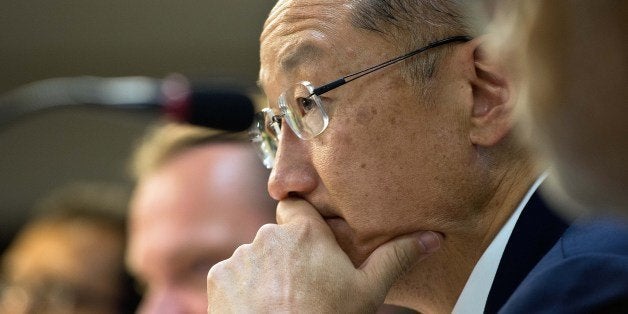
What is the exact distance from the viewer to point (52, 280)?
4.39 meters

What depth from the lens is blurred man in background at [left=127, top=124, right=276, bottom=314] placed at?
3.47 m

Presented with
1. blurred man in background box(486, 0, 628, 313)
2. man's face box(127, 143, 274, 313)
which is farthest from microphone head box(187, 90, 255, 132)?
blurred man in background box(486, 0, 628, 313)

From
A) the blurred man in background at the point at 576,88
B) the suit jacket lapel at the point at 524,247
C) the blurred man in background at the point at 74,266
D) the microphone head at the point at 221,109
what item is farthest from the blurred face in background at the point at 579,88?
the blurred man in background at the point at 74,266

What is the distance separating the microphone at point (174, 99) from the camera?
10.1ft

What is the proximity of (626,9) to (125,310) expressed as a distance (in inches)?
137

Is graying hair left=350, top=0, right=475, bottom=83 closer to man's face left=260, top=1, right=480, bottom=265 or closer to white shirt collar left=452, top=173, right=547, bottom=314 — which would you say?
man's face left=260, top=1, right=480, bottom=265

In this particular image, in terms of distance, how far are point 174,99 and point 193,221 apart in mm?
608

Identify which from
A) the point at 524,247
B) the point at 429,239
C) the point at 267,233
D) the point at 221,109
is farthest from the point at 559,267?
the point at 221,109

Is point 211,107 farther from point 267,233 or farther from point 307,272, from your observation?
point 307,272

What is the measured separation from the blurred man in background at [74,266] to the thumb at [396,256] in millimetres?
2245

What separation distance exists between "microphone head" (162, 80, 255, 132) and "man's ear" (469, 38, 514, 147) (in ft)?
3.17

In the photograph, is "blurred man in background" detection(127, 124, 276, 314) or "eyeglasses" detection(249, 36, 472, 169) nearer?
"eyeglasses" detection(249, 36, 472, 169)

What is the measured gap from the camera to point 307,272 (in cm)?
226

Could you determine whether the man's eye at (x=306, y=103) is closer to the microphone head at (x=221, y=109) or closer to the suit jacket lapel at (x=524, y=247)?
the suit jacket lapel at (x=524, y=247)
